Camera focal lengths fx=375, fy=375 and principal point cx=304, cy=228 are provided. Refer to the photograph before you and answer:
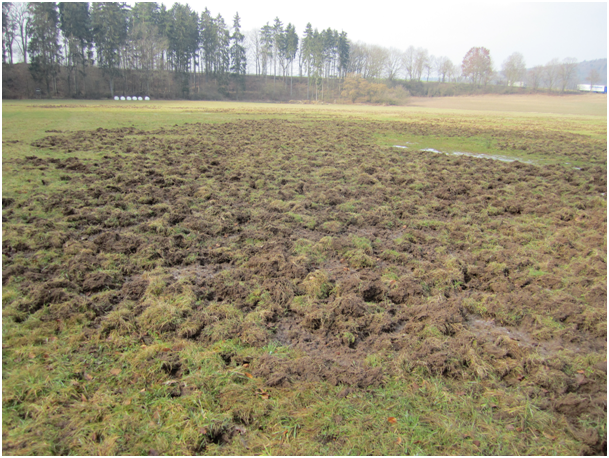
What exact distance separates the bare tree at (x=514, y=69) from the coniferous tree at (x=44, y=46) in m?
86.9

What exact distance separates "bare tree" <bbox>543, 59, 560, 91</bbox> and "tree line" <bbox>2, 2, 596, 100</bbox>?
206mm

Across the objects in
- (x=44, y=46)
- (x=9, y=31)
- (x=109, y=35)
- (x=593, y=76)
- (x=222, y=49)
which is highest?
(x=222, y=49)

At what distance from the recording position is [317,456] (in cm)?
274

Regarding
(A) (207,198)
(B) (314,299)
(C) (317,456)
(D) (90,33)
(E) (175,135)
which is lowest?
(C) (317,456)

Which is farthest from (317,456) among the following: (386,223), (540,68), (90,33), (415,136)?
(540,68)

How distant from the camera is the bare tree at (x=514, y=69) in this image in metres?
80.6

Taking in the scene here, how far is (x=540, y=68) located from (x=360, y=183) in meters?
101

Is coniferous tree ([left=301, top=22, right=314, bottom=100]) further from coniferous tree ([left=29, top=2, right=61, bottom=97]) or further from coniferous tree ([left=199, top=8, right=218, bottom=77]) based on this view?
coniferous tree ([left=29, top=2, right=61, bottom=97])

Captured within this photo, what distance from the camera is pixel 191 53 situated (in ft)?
269

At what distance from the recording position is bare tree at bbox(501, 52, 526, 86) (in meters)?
80.6

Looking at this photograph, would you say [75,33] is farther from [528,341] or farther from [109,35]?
[528,341]

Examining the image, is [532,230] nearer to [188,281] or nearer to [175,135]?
[188,281]

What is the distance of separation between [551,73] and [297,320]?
351 feet

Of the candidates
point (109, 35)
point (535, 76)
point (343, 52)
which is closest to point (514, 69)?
point (535, 76)
